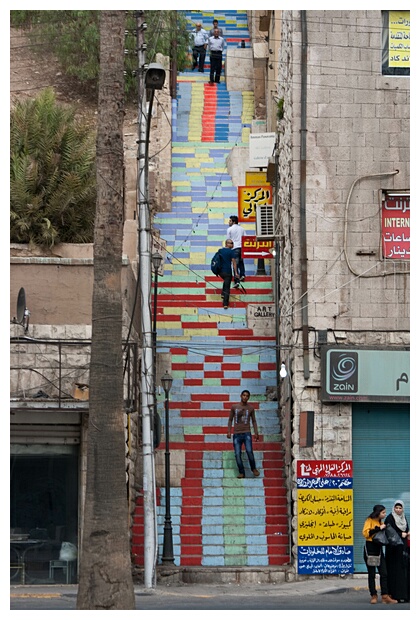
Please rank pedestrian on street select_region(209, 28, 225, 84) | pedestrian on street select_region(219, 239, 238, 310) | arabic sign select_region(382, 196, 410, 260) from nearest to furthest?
1. arabic sign select_region(382, 196, 410, 260)
2. pedestrian on street select_region(219, 239, 238, 310)
3. pedestrian on street select_region(209, 28, 225, 84)

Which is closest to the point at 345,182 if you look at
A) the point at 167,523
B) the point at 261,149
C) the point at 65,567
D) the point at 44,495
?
the point at 167,523

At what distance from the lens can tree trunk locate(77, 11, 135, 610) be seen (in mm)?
15508

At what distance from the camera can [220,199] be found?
1393 inches

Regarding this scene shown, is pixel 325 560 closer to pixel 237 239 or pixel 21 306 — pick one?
pixel 21 306

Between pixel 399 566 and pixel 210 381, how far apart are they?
9.29 m

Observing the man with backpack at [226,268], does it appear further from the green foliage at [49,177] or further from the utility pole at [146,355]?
the utility pole at [146,355]

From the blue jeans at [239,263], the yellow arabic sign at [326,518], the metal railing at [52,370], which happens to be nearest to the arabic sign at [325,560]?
the yellow arabic sign at [326,518]

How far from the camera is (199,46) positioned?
144 ft

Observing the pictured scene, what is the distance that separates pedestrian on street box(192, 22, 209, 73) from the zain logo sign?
74.0ft

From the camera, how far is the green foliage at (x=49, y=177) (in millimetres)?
27984

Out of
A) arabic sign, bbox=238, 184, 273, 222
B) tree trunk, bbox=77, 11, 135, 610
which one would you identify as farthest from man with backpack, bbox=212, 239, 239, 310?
tree trunk, bbox=77, 11, 135, 610

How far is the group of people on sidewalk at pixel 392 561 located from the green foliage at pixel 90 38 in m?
24.0

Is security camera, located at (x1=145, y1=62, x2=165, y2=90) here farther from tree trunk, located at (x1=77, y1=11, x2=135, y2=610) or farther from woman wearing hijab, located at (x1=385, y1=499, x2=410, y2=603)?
woman wearing hijab, located at (x1=385, y1=499, x2=410, y2=603)

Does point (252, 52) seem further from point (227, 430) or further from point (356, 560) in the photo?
point (356, 560)
